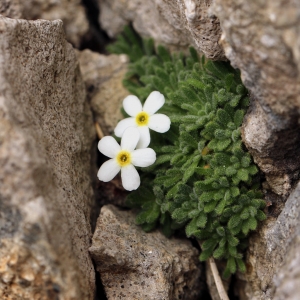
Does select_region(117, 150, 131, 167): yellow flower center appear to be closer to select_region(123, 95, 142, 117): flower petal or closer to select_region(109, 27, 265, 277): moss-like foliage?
select_region(109, 27, 265, 277): moss-like foliage

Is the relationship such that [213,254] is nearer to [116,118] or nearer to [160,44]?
[116,118]

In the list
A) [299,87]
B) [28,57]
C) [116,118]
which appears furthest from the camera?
[116,118]

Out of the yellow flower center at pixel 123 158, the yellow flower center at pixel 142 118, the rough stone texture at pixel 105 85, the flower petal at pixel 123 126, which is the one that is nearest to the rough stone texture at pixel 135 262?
the yellow flower center at pixel 123 158

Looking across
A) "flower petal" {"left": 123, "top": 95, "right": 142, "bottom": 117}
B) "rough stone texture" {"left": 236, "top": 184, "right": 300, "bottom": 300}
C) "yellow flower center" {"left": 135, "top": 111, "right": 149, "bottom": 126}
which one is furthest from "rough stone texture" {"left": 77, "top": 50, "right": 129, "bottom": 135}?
"rough stone texture" {"left": 236, "top": 184, "right": 300, "bottom": 300}

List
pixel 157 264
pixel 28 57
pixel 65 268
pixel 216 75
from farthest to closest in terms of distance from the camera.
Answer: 1. pixel 216 75
2. pixel 157 264
3. pixel 28 57
4. pixel 65 268

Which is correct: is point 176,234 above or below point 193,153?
below

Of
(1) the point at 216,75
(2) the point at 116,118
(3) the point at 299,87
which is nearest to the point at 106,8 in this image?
(2) the point at 116,118

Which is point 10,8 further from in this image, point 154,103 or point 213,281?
point 213,281
